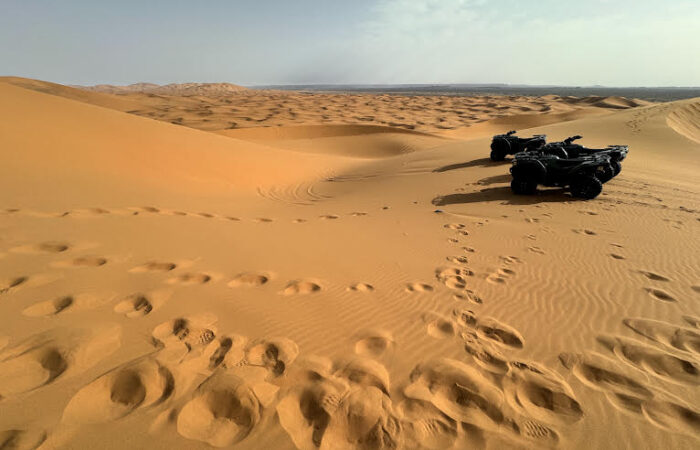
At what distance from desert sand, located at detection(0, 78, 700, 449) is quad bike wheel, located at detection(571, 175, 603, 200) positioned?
0.96ft

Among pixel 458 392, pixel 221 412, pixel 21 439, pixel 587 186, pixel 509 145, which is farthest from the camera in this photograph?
pixel 509 145

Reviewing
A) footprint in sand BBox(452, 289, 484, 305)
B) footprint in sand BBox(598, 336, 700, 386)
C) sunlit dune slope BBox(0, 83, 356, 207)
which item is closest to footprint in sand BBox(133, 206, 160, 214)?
sunlit dune slope BBox(0, 83, 356, 207)

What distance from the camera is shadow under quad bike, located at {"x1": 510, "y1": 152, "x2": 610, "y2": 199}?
683 cm

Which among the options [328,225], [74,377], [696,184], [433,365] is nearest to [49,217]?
[74,377]

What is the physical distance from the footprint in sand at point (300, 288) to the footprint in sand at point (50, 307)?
171 centimetres

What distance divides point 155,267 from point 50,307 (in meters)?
0.91

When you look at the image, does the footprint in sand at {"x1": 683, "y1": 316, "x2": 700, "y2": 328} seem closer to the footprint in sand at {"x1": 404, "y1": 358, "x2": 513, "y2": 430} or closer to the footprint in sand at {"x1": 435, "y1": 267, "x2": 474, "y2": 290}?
the footprint in sand at {"x1": 435, "y1": 267, "x2": 474, "y2": 290}

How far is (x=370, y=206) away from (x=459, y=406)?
5.53 m

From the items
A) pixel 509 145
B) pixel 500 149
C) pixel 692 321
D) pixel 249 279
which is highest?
pixel 509 145

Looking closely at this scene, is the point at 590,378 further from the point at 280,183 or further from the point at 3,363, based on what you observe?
the point at 280,183

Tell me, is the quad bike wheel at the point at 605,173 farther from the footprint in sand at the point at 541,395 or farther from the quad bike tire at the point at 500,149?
the footprint in sand at the point at 541,395

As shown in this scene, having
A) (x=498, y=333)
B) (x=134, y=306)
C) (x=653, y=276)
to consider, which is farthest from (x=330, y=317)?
(x=653, y=276)

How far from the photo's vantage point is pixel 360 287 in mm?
3406

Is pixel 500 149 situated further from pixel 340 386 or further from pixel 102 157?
pixel 102 157
